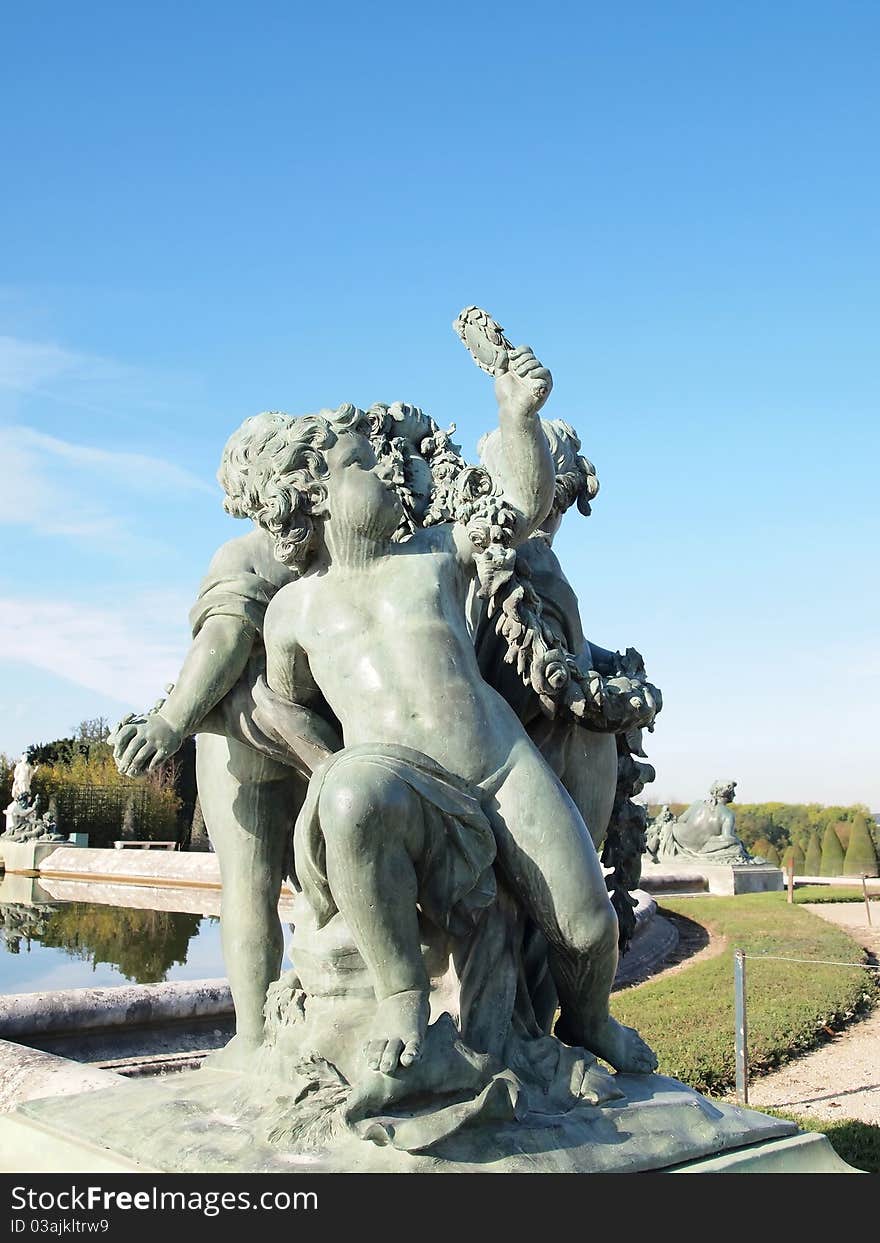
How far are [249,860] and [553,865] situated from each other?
1181 millimetres

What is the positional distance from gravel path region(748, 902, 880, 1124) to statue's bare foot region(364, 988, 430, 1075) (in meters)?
4.33

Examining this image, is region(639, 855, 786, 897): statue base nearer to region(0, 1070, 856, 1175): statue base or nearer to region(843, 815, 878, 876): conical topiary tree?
region(843, 815, 878, 876): conical topiary tree

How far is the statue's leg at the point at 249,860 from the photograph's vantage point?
391 centimetres

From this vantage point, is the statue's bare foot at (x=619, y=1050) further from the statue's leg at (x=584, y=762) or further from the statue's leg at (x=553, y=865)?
the statue's leg at (x=584, y=762)

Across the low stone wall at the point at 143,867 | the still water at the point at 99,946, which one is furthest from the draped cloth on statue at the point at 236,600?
the low stone wall at the point at 143,867

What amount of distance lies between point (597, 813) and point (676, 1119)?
900 millimetres

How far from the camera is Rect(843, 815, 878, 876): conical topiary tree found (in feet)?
81.5

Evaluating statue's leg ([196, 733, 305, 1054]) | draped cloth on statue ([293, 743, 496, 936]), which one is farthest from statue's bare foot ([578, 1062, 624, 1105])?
statue's leg ([196, 733, 305, 1054])

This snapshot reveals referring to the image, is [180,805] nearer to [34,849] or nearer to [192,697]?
[34,849]

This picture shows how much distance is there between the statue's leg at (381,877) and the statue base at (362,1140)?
28 cm

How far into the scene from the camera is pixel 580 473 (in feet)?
13.4

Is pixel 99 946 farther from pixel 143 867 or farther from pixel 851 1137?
pixel 851 1137

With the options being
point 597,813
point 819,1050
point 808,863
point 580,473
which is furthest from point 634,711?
point 808,863

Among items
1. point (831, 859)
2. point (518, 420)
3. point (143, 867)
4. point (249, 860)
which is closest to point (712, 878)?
point (831, 859)
